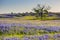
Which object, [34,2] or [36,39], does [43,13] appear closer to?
[34,2]

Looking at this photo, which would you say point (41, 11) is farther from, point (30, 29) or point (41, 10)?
point (30, 29)

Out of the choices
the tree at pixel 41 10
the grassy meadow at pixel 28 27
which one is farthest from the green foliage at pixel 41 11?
the grassy meadow at pixel 28 27

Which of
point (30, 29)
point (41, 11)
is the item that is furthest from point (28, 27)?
point (41, 11)

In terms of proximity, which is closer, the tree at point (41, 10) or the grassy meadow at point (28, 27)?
the grassy meadow at point (28, 27)

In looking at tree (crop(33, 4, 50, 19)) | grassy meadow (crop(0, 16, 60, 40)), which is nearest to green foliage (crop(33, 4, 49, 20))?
tree (crop(33, 4, 50, 19))

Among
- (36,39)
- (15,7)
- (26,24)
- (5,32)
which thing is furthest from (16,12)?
(36,39)

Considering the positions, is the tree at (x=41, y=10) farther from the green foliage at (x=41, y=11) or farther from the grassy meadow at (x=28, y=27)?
the grassy meadow at (x=28, y=27)

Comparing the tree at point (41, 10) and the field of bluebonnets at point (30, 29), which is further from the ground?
the tree at point (41, 10)

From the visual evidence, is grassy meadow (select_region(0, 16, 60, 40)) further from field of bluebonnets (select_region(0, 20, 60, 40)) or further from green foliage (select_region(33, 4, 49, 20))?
green foliage (select_region(33, 4, 49, 20))

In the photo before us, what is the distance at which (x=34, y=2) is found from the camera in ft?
11.3

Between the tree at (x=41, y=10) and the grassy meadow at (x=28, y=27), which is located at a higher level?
the tree at (x=41, y=10)

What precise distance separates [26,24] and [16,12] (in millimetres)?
379

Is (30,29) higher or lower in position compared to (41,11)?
lower

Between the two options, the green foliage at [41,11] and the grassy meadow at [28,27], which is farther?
the green foliage at [41,11]
